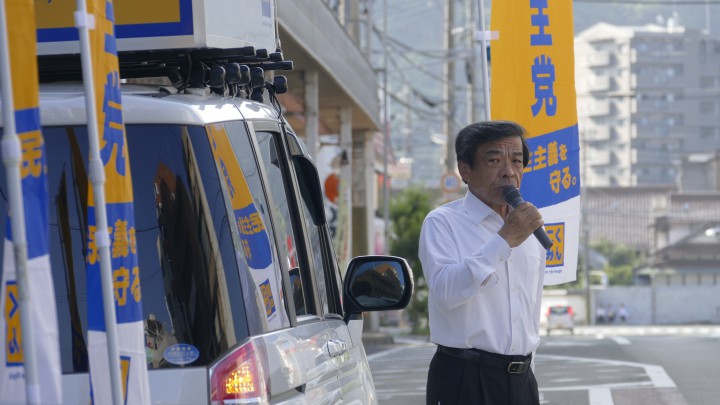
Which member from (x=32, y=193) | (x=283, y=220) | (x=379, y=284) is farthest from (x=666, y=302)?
(x=32, y=193)

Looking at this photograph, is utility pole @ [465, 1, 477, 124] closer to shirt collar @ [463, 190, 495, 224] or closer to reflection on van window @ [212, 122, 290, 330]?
shirt collar @ [463, 190, 495, 224]

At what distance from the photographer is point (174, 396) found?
3252 millimetres

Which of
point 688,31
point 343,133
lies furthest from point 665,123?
point 343,133

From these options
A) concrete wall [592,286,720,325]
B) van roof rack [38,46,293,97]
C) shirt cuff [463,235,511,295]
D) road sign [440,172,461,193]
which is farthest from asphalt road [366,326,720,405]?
concrete wall [592,286,720,325]

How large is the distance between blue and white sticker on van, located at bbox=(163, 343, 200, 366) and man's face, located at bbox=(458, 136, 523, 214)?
1.68m

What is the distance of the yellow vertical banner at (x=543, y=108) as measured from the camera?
25.0ft

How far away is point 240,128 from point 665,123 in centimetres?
13079

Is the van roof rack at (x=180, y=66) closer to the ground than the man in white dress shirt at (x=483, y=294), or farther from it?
farther from it

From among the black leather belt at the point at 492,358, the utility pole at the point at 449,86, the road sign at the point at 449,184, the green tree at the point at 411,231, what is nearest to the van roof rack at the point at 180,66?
Answer: the black leather belt at the point at 492,358

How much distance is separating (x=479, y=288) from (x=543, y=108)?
3382mm

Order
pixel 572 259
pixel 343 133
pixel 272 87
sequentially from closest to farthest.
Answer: pixel 272 87, pixel 572 259, pixel 343 133

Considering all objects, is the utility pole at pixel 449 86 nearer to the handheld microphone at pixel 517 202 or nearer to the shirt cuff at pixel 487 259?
the handheld microphone at pixel 517 202

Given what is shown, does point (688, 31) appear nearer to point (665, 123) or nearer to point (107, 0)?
point (665, 123)

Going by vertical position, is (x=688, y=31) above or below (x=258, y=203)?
above
